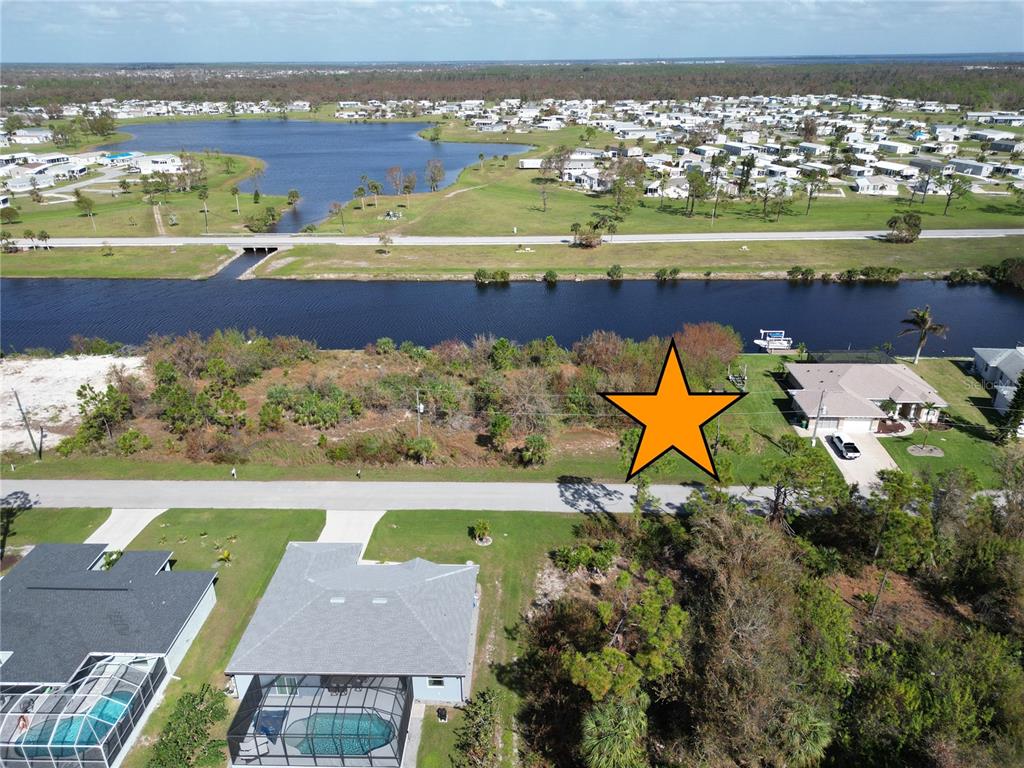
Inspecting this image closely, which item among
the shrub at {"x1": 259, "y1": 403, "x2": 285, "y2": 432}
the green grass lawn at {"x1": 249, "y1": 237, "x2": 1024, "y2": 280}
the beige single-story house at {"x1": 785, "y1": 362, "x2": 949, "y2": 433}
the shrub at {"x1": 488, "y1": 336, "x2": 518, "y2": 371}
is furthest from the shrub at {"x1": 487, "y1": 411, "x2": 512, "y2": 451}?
the green grass lawn at {"x1": 249, "y1": 237, "x2": 1024, "y2": 280}

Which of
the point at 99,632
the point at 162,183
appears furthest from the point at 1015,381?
the point at 162,183

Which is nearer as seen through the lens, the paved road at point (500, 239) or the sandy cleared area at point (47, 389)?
the sandy cleared area at point (47, 389)

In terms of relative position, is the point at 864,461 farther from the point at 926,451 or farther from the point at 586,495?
the point at 586,495

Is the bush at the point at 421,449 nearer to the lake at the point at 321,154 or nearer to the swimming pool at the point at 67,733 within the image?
the swimming pool at the point at 67,733

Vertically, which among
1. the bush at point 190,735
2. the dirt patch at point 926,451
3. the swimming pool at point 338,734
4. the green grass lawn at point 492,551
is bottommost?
the dirt patch at point 926,451

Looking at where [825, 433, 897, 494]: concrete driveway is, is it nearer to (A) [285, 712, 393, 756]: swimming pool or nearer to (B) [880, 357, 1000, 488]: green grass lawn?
(B) [880, 357, 1000, 488]: green grass lawn

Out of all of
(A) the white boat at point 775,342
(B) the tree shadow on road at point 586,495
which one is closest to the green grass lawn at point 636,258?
(A) the white boat at point 775,342
